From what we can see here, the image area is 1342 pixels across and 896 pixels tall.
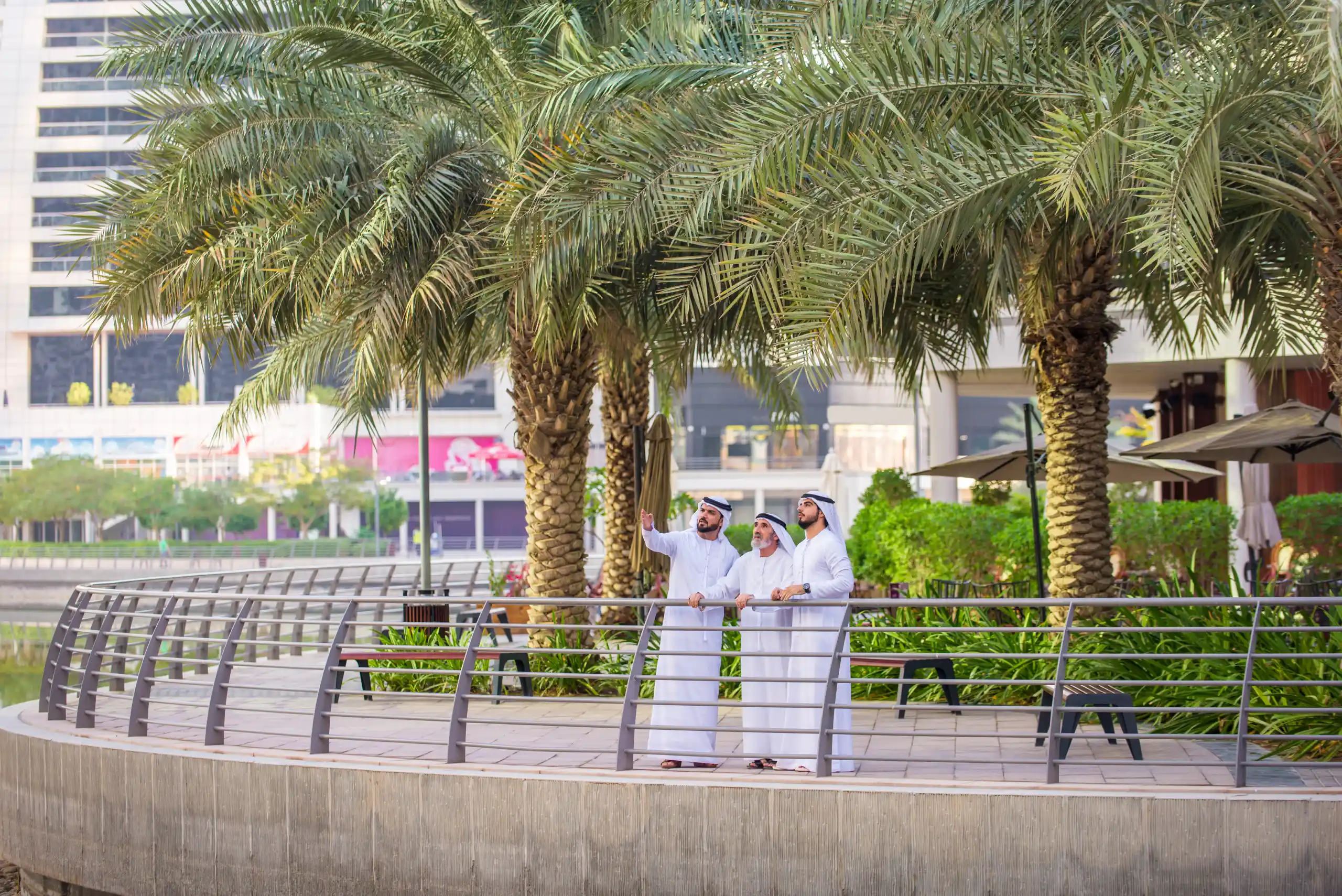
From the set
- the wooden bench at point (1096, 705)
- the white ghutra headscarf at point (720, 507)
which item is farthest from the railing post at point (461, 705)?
the wooden bench at point (1096, 705)

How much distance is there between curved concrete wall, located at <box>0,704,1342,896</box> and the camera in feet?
25.9

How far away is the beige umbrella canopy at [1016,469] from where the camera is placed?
61.0ft

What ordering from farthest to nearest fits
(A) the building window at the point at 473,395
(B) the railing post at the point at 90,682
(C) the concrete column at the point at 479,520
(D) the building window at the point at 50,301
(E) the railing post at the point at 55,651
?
(A) the building window at the point at 473,395 → (D) the building window at the point at 50,301 → (C) the concrete column at the point at 479,520 → (E) the railing post at the point at 55,651 → (B) the railing post at the point at 90,682

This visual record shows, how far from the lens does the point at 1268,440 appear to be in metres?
15.1

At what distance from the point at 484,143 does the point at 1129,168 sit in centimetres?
679

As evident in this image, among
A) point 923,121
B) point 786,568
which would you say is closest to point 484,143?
point 923,121

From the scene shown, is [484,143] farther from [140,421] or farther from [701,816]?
[140,421]

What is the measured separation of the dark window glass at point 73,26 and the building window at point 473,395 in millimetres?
29020

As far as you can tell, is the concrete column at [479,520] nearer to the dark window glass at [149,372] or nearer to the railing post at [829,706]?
the dark window glass at [149,372]

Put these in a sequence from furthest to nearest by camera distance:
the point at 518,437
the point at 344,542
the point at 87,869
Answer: the point at 344,542
the point at 518,437
the point at 87,869

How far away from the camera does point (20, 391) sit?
85.1 metres

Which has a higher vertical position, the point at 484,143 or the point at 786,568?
the point at 484,143

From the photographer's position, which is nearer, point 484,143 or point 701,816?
point 701,816

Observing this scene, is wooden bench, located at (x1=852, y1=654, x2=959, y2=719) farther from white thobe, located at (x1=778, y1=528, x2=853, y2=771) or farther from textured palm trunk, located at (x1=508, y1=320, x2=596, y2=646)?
textured palm trunk, located at (x1=508, y1=320, x2=596, y2=646)
